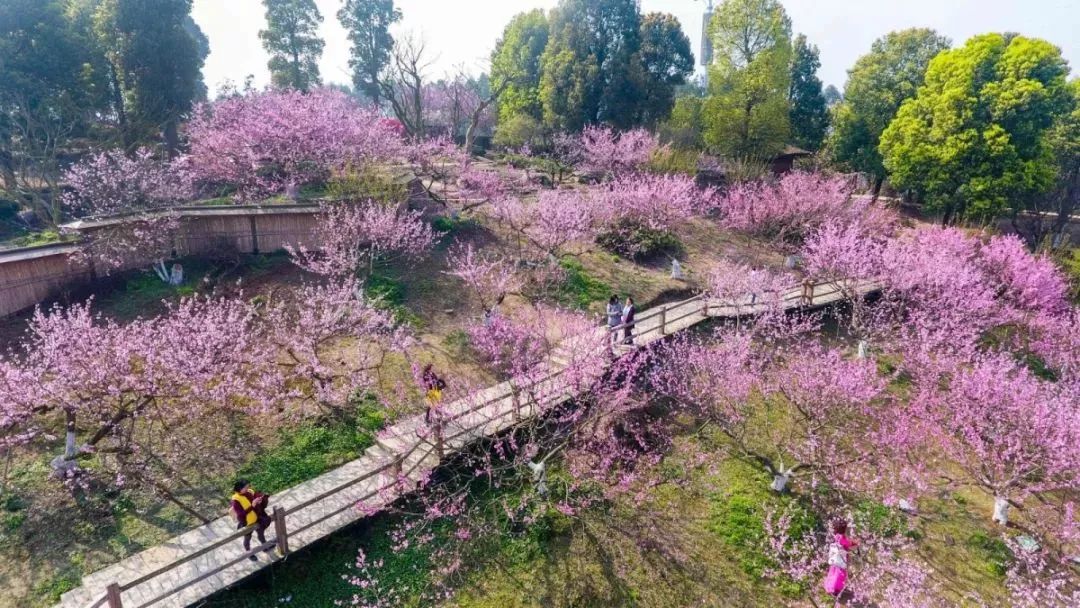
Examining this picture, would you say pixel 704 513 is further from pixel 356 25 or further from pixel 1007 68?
pixel 356 25

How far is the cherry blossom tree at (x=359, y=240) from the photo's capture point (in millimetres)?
17797

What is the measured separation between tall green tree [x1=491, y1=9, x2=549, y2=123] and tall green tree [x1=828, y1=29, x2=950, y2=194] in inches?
755

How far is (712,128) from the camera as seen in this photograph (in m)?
33.0

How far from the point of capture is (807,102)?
36688 mm

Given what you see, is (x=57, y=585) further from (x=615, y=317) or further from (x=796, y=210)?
(x=796, y=210)

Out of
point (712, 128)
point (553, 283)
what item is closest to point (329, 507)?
point (553, 283)

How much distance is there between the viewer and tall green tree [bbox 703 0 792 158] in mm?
31609

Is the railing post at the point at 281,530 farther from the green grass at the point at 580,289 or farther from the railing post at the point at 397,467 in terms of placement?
the green grass at the point at 580,289

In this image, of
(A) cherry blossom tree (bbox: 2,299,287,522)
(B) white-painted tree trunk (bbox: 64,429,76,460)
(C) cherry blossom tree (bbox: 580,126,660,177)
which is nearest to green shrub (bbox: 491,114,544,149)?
(C) cherry blossom tree (bbox: 580,126,660,177)

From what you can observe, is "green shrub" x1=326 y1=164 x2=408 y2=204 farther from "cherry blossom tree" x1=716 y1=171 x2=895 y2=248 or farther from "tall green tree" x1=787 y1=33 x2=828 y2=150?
"tall green tree" x1=787 y1=33 x2=828 y2=150

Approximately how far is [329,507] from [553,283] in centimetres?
1166

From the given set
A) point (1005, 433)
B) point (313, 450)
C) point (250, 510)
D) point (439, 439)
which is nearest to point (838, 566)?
point (1005, 433)

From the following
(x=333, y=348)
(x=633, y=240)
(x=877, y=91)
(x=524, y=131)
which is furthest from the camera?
(x=524, y=131)

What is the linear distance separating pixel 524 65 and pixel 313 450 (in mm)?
35537
